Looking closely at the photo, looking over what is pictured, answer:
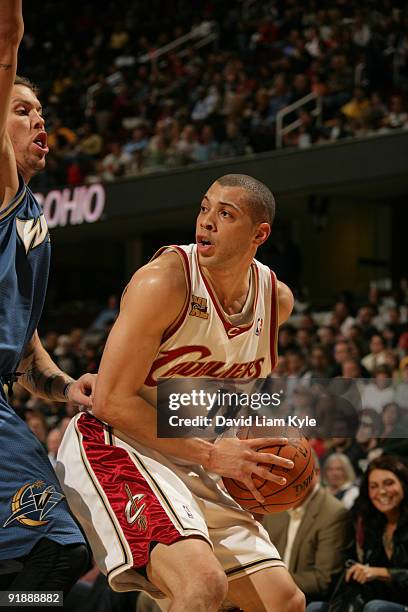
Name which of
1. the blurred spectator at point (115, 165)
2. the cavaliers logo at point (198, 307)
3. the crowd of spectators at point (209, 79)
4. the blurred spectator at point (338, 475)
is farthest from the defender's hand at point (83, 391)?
the blurred spectator at point (115, 165)

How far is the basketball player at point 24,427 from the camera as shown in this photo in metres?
3.12

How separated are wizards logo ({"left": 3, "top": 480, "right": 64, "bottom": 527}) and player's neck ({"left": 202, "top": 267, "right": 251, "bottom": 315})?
984mm

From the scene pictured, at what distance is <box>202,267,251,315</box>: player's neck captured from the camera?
12.1 feet

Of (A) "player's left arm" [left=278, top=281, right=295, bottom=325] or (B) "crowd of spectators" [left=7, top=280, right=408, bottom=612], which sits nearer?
(A) "player's left arm" [left=278, top=281, right=295, bottom=325]

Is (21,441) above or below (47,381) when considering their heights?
below

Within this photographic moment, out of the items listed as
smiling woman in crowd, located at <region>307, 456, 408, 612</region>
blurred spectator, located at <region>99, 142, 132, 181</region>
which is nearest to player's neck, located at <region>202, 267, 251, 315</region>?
smiling woman in crowd, located at <region>307, 456, 408, 612</region>

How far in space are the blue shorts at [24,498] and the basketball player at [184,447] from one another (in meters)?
0.24

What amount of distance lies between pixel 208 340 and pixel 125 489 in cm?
61

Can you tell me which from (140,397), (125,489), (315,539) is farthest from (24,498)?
(315,539)

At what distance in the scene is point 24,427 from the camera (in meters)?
3.25

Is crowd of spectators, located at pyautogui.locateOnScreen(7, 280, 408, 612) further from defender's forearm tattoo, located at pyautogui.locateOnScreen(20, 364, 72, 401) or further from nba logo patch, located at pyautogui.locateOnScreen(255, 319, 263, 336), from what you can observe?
defender's forearm tattoo, located at pyautogui.locateOnScreen(20, 364, 72, 401)

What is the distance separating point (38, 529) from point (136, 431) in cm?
47

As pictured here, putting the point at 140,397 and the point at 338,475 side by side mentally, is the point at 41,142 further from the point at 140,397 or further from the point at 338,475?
the point at 338,475

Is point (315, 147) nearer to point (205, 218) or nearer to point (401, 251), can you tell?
point (401, 251)
